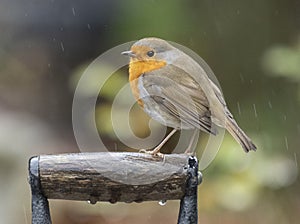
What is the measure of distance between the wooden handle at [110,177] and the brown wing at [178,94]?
119mm

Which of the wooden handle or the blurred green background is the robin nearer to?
the wooden handle

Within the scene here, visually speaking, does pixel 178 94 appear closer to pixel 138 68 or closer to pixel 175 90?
pixel 175 90

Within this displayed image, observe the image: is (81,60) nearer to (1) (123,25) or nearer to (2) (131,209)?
(1) (123,25)

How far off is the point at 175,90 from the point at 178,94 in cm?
1

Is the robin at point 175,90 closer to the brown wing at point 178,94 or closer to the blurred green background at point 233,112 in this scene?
the brown wing at point 178,94

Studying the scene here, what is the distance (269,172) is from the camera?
Result: 185 inches

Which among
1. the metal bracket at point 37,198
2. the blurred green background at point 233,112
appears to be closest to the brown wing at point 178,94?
the metal bracket at point 37,198

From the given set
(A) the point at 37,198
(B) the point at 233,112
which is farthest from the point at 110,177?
(B) the point at 233,112

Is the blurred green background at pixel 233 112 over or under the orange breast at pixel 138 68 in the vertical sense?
under

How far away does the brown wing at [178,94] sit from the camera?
2.43 metres

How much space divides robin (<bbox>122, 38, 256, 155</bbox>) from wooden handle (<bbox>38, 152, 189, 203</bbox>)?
7 cm

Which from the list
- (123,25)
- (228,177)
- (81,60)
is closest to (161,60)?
(228,177)

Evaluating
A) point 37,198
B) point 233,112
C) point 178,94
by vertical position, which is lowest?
point 233,112

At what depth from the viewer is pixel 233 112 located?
495 cm
